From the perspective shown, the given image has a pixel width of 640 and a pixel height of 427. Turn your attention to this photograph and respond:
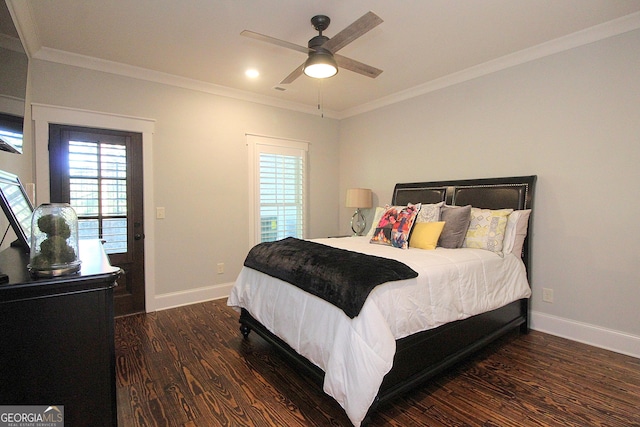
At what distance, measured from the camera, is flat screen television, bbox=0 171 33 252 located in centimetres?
126

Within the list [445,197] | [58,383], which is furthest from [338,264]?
[445,197]

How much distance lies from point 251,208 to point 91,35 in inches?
95.2

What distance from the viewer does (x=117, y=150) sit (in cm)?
335

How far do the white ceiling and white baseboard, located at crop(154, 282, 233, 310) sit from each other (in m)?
2.53

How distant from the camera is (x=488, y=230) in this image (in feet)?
9.43

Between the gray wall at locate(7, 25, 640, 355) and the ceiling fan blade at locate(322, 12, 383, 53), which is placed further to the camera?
the gray wall at locate(7, 25, 640, 355)

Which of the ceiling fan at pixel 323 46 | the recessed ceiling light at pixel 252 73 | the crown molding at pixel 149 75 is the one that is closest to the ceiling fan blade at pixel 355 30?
the ceiling fan at pixel 323 46

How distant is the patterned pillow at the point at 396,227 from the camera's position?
2.94m

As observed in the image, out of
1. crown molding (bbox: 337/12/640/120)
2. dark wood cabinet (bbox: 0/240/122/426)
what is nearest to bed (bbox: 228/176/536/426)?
dark wood cabinet (bbox: 0/240/122/426)

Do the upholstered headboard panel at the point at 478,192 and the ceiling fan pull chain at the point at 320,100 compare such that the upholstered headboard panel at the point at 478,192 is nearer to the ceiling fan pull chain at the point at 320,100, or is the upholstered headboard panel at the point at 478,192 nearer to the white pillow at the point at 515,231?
the white pillow at the point at 515,231

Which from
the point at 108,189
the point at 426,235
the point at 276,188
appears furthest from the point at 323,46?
the point at 108,189

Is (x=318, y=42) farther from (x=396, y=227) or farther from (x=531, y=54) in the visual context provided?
(x=531, y=54)

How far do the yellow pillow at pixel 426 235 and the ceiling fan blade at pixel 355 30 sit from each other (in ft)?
5.73

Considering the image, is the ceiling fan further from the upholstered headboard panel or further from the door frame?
Answer: the door frame
